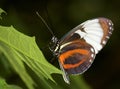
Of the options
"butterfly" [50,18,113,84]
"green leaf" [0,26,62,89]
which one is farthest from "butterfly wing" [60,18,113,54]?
"green leaf" [0,26,62,89]

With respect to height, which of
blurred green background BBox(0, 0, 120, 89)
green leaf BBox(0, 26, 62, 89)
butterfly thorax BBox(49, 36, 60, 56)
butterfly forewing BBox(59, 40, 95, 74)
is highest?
green leaf BBox(0, 26, 62, 89)

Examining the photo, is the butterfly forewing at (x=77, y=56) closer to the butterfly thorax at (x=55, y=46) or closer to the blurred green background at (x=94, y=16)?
the butterfly thorax at (x=55, y=46)

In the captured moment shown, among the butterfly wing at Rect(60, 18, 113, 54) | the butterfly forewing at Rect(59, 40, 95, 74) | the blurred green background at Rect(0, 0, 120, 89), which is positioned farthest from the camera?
the blurred green background at Rect(0, 0, 120, 89)

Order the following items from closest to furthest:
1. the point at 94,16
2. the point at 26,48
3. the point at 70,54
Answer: the point at 26,48 → the point at 70,54 → the point at 94,16

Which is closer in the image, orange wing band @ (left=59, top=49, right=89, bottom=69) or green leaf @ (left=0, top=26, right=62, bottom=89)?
green leaf @ (left=0, top=26, right=62, bottom=89)

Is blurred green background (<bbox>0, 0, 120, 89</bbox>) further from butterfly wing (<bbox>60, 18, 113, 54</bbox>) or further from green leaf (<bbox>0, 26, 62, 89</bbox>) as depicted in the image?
green leaf (<bbox>0, 26, 62, 89</bbox>)

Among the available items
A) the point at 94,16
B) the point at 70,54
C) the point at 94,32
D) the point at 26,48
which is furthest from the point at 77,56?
the point at 94,16

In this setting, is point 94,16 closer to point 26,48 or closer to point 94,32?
point 94,32

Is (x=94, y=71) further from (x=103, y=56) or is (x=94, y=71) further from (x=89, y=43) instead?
(x=89, y=43)

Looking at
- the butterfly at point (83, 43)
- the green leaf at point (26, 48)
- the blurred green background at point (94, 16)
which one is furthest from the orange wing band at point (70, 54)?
the blurred green background at point (94, 16)
